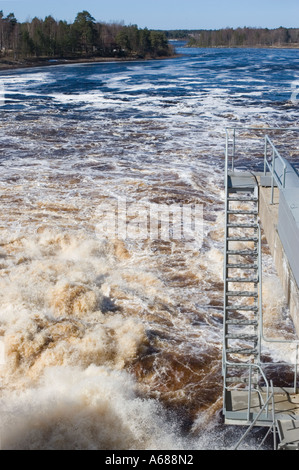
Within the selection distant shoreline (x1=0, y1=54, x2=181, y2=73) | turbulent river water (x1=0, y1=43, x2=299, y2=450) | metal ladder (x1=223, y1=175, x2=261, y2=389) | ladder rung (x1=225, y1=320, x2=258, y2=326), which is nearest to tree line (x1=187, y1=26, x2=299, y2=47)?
distant shoreline (x1=0, y1=54, x2=181, y2=73)

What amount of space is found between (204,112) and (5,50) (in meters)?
52.5

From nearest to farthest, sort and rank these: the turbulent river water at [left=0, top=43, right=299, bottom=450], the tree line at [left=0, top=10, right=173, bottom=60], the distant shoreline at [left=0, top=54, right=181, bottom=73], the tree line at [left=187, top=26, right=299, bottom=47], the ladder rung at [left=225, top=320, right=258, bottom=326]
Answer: the ladder rung at [left=225, top=320, right=258, bottom=326], the turbulent river water at [left=0, top=43, right=299, bottom=450], the distant shoreline at [left=0, top=54, right=181, bottom=73], the tree line at [left=0, top=10, right=173, bottom=60], the tree line at [left=187, top=26, right=299, bottom=47]

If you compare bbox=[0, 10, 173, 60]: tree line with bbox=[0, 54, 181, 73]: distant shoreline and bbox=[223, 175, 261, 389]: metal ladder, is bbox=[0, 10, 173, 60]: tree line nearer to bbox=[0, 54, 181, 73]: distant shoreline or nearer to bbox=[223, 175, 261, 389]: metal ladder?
bbox=[0, 54, 181, 73]: distant shoreline

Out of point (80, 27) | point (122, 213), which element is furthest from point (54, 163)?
point (80, 27)

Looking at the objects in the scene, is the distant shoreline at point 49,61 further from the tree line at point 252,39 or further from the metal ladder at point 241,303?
the metal ladder at point 241,303

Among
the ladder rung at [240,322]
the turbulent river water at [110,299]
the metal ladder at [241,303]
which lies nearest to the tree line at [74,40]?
the turbulent river water at [110,299]

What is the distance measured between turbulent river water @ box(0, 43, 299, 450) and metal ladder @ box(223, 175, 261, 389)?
1.08 feet

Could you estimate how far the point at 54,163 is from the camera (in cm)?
1878

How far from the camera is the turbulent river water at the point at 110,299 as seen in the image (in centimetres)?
676

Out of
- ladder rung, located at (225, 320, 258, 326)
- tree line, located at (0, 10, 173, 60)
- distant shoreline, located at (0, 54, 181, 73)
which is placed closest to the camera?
ladder rung, located at (225, 320, 258, 326)

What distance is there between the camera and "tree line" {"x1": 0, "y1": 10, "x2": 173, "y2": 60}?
71.0 m

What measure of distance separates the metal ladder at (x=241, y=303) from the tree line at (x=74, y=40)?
67.0 metres

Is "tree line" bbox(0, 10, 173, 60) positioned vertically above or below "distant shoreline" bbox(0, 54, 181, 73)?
above
